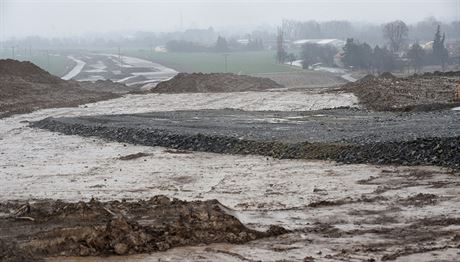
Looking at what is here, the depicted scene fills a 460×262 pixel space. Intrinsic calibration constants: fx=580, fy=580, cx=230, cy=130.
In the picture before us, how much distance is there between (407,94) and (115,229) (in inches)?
812

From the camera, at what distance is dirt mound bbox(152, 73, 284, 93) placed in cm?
3475

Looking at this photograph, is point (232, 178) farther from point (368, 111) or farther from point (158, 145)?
point (368, 111)

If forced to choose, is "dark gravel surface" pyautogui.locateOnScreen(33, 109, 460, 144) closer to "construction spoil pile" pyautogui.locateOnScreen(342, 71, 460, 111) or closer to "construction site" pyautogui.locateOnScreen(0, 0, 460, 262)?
"construction site" pyautogui.locateOnScreen(0, 0, 460, 262)

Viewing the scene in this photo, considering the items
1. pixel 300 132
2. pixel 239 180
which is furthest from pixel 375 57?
pixel 239 180

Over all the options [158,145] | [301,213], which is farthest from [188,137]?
[301,213]

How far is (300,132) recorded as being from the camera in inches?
627

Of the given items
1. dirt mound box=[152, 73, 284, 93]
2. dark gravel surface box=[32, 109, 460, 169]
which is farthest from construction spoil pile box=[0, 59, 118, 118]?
dark gravel surface box=[32, 109, 460, 169]

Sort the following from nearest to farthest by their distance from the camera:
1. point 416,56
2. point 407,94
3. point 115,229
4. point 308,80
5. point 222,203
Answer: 1. point 115,229
2. point 222,203
3. point 407,94
4. point 308,80
5. point 416,56

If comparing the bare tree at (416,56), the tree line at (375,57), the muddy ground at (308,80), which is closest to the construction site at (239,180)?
the muddy ground at (308,80)

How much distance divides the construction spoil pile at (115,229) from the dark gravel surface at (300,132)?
533cm

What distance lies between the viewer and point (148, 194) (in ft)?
36.6

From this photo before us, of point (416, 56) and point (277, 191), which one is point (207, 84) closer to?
point (277, 191)

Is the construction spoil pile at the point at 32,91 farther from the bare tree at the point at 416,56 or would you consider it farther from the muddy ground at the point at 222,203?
the bare tree at the point at 416,56

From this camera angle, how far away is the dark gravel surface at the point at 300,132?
12.5 meters
